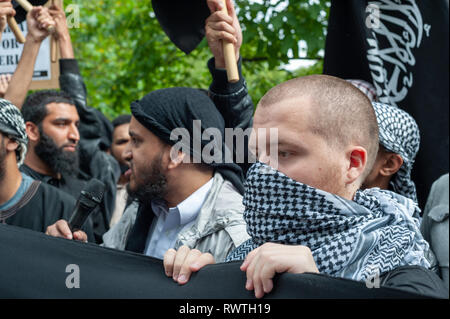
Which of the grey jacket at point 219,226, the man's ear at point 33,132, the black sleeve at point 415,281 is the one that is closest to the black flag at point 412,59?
the grey jacket at point 219,226

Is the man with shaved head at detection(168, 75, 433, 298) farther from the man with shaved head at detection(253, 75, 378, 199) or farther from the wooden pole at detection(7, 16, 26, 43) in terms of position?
the wooden pole at detection(7, 16, 26, 43)

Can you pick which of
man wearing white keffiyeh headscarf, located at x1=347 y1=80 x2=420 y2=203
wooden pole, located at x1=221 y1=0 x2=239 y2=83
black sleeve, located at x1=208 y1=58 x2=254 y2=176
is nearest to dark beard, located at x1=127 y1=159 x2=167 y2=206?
black sleeve, located at x1=208 y1=58 x2=254 y2=176

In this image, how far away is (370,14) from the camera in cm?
328

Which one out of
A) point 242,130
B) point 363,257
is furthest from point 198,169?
point 363,257

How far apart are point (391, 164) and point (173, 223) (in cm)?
110

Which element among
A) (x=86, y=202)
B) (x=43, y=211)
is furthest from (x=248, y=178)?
(x=43, y=211)

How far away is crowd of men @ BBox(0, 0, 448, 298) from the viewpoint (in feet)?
5.57

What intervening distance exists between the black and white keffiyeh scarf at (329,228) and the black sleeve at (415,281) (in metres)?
0.02

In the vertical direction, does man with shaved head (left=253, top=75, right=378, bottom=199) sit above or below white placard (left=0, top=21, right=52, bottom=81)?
below

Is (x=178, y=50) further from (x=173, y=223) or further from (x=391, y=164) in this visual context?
(x=391, y=164)

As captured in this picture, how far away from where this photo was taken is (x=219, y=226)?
2650mm

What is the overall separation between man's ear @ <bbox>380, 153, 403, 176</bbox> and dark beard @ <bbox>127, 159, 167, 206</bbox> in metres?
1.11

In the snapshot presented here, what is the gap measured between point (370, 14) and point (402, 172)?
3.56ft

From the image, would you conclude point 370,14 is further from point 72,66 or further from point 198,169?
point 72,66
